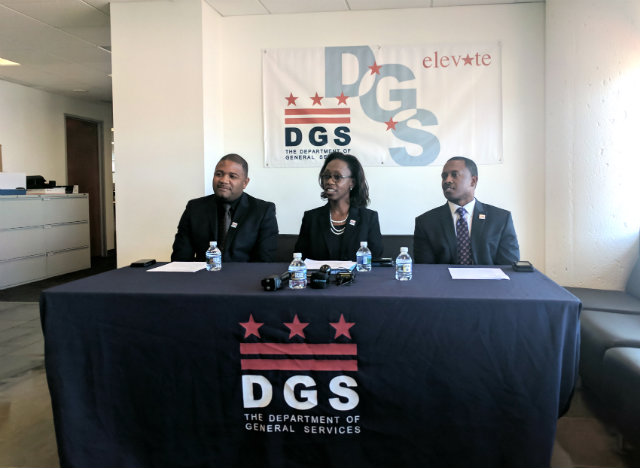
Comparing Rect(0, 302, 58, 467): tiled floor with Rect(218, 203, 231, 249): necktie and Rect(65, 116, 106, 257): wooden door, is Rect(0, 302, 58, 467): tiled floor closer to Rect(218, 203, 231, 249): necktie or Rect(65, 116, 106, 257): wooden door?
Rect(218, 203, 231, 249): necktie

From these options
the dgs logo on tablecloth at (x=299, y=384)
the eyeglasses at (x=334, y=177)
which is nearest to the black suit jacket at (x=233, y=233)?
the eyeglasses at (x=334, y=177)

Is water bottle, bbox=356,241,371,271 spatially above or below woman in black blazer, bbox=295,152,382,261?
below

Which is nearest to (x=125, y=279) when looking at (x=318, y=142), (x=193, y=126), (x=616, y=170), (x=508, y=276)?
(x=508, y=276)

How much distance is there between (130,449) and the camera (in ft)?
6.75

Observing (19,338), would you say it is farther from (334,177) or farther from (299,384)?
(299,384)

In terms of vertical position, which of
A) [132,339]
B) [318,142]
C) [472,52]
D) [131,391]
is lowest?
[131,391]

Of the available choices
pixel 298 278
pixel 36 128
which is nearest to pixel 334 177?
pixel 298 278

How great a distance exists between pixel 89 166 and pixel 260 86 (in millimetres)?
5607

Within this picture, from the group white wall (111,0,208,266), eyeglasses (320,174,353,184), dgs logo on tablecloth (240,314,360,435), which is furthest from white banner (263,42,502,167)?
dgs logo on tablecloth (240,314,360,435)

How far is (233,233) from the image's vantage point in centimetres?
331

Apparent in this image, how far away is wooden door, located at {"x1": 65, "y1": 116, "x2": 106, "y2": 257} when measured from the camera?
8.67 m

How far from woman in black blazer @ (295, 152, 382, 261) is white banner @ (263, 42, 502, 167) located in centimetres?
108

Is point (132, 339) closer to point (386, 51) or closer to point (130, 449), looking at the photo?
point (130, 449)

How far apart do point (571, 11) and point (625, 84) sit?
2.24ft
